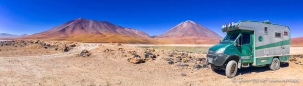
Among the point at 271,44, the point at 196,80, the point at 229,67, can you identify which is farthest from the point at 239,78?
the point at 271,44

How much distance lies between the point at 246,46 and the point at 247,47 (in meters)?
0.10

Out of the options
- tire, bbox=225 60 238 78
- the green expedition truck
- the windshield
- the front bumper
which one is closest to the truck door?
the green expedition truck

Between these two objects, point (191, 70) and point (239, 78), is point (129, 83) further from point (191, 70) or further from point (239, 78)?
point (239, 78)

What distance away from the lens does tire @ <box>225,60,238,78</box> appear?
31.1 feet

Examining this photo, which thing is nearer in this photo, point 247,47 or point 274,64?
point 247,47

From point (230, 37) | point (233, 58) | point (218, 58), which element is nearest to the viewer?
point (218, 58)

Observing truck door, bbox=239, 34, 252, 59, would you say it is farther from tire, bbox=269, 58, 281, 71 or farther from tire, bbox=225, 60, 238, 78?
tire, bbox=269, 58, 281, 71

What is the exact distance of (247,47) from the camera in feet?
33.9

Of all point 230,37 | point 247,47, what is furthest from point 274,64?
point 230,37

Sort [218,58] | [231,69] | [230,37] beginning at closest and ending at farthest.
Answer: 1. [218,58]
2. [231,69]
3. [230,37]

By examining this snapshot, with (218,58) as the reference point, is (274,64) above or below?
below

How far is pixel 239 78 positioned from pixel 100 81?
273 inches

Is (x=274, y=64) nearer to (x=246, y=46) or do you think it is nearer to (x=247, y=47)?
(x=247, y=47)

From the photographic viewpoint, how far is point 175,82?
8781 millimetres
